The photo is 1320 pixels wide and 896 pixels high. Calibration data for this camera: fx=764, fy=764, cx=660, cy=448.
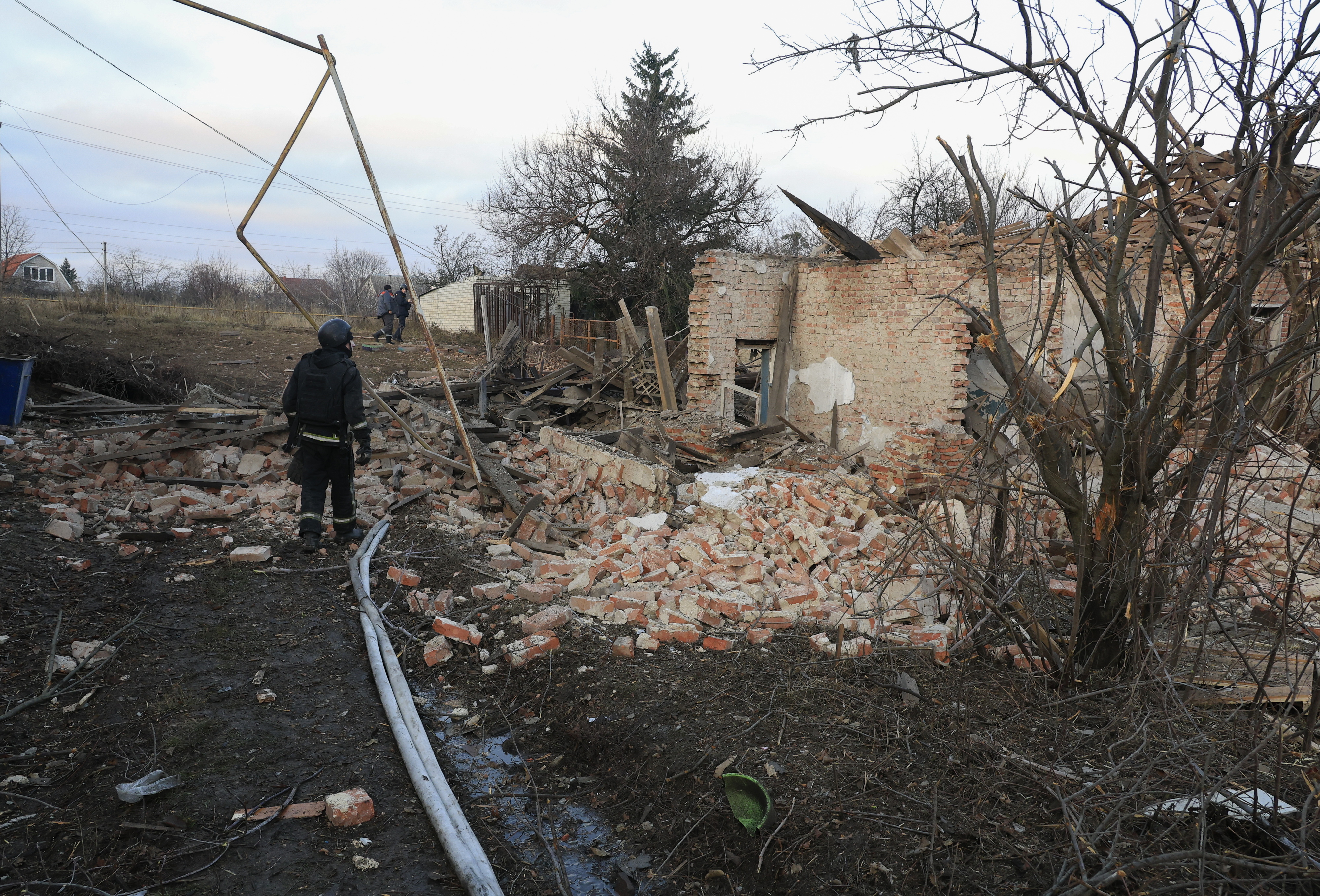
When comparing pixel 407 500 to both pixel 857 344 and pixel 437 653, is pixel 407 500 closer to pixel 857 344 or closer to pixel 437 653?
pixel 437 653

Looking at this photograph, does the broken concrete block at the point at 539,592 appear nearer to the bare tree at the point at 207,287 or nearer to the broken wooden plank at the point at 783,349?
the broken wooden plank at the point at 783,349

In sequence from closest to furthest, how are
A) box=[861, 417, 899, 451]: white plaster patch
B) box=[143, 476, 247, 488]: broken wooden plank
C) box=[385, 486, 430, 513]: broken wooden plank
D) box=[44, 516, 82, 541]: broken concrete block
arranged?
box=[44, 516, 82, 541]: broken concrete block → box=[385, 486, 430, 513]: broken wooden plank → box=[143, 476, 247, 488]: broken wooden plank → box=[861, 417, 899, 451]: white plaster patch

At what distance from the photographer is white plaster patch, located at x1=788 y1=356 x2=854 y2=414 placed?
38.0 ft

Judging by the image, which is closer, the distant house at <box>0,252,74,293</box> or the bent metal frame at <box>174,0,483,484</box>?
the bent metal frame at <box>174,0,483,484</box>

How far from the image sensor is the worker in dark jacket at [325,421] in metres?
6.28

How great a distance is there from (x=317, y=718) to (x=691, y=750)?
1894 mm

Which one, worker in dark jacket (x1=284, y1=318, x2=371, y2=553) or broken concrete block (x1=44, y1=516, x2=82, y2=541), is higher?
worker in dark jacket (x1=284, y1=318, x2=371, y2=553)

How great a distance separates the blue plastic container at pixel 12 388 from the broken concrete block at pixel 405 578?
7406mm

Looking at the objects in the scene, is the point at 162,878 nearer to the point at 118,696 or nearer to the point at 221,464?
the point at 118,696

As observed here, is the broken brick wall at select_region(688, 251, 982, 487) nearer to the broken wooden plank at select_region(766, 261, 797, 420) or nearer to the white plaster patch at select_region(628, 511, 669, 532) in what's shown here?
the broken wooden plank at select_region(766, 261, 797, 420)

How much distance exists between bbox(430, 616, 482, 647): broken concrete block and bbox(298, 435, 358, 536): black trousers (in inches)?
86.0

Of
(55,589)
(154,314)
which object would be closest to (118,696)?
(55,589)

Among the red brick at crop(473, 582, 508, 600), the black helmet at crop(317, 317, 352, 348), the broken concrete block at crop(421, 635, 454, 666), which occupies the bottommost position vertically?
the broken concrete block at crop(421, 635, 454, 666)

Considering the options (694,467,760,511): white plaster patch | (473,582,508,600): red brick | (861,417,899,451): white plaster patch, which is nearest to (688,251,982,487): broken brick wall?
(861,417,899,451): white plaster patch
